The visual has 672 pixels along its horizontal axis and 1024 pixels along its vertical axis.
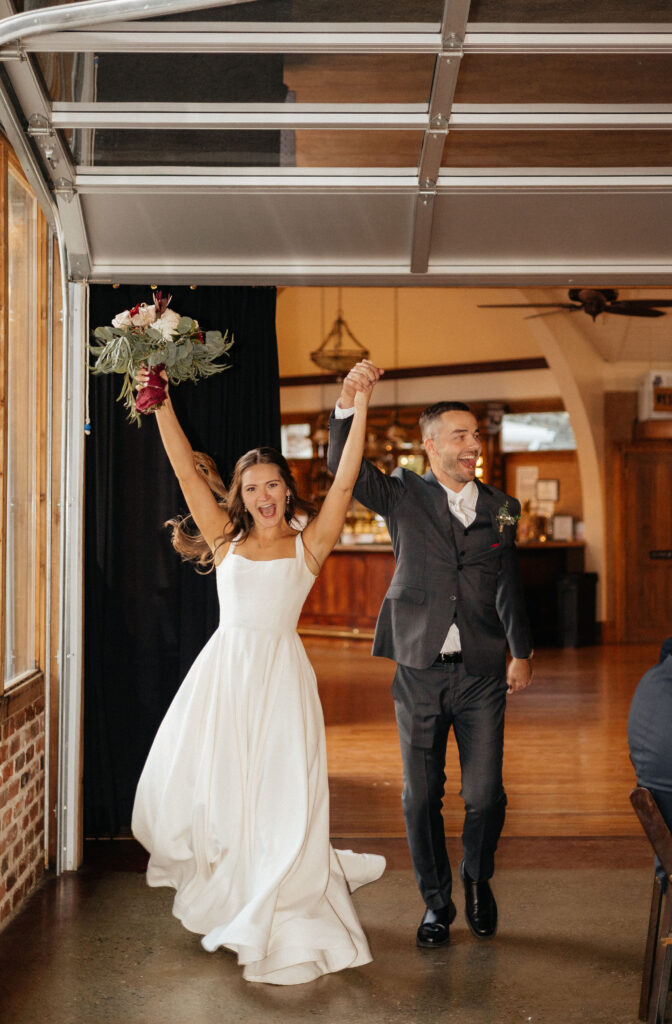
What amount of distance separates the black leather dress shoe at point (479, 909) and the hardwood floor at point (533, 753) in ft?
4.24

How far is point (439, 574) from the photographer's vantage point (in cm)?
372

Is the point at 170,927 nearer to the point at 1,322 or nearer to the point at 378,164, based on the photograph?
the point at 1,322

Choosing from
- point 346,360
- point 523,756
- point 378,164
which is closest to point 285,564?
point 378,164

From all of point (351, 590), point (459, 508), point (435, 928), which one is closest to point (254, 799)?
point (435, 928)

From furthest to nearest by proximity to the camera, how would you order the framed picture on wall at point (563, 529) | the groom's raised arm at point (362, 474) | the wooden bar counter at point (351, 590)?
the framed picture on wall at point (563, 529) → the wooden bar counter at point (351, 590) → the groom's raised arm at point (362, 474)

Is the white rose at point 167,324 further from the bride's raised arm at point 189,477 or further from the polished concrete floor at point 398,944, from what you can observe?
the polished concrete floor at point 398,944

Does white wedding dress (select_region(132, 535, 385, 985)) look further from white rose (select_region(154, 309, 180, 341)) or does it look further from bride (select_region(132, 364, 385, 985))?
white rose (select_region(154, 309, 180, 341))

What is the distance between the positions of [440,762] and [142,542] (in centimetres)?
189

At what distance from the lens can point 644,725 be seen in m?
2.71

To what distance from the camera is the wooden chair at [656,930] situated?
2.63 metres

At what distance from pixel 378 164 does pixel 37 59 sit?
4.23ft

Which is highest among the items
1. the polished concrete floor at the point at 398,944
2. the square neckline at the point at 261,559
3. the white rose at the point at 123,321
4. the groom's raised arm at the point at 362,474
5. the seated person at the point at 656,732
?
the white rose at the point at 123,321

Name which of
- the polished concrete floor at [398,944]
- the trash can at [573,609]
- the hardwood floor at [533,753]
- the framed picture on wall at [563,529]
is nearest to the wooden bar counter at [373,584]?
the trash can at [573,609]

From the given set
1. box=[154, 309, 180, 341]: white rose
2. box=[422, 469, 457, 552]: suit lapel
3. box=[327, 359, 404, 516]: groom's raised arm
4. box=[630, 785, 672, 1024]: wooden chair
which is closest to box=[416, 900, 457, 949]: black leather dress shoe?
box=[630, 785, 672, 1024]: wooden chair
